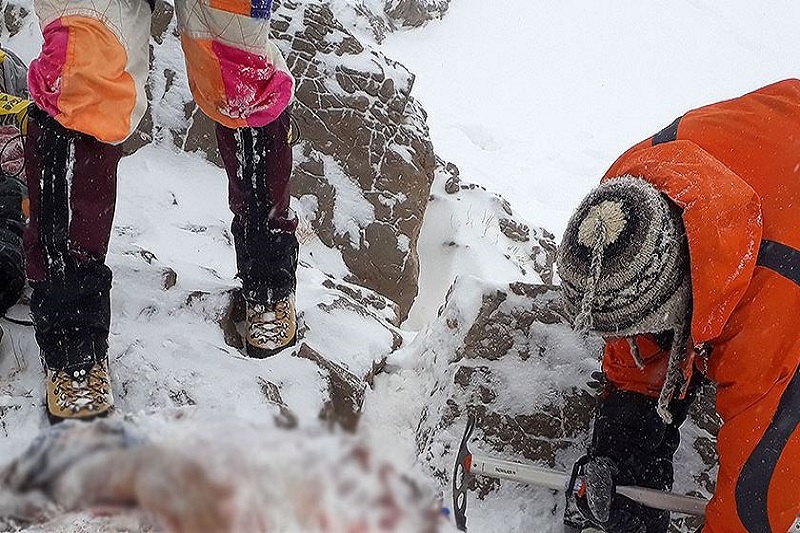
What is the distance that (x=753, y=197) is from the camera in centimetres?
143

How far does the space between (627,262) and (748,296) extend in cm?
34

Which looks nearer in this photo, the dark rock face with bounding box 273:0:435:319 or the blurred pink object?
the blurred pink object

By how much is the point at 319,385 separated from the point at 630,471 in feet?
3.09

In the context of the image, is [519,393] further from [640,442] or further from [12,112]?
[12,112]

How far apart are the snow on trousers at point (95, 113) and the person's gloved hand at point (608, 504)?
1247mm

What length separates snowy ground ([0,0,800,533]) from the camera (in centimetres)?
187

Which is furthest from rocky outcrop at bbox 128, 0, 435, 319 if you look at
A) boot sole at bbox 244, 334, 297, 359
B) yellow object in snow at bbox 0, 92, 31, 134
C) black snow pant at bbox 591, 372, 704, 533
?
black snow pant at bbox 591, 372, 704, 533

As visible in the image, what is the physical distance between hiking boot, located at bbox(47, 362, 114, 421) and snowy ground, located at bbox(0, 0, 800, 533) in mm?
104

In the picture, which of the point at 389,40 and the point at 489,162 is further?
the point at 389,40

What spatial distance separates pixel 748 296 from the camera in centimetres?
147

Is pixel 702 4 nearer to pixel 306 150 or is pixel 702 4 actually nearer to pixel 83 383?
pixel 306 150

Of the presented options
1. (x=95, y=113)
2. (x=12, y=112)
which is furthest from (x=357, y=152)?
(x=95, y=113)

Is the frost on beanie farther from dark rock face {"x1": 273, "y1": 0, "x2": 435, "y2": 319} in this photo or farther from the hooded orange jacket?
dark rock face {"x1": 273, "y1": 0, "x2": 435, "y2": 319}

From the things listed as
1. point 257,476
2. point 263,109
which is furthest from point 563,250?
point 257,476
